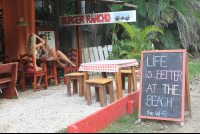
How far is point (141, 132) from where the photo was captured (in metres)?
3.25

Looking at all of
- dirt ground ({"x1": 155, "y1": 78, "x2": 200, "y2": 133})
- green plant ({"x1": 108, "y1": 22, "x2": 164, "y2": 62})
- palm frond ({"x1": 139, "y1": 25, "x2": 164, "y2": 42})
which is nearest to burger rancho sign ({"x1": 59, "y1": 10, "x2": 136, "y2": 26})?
green plant ({"x1": 108, "y1": 22, "x2": 164, "y2": 62})

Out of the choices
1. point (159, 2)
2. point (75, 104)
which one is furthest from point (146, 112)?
point (159, 2)

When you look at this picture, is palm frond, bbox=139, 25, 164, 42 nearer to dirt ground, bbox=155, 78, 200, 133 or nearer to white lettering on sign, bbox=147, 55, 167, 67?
dirt ground, bbox=155, 78, 200, 133

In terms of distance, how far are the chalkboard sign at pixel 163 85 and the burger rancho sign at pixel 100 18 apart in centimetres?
358

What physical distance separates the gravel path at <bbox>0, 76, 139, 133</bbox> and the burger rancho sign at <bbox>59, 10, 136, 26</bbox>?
2515mm

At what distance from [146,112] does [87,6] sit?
26.8 feet

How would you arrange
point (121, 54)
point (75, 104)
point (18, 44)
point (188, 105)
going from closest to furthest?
point (188, 105), point (75, 104), point (18, 44), point (121, 54)

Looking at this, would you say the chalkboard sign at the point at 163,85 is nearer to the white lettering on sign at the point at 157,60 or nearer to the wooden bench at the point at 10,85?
the white lettering on sign at the point at 157,60

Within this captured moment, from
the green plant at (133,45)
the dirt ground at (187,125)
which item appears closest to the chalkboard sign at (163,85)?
the dirt ground at (187,125)

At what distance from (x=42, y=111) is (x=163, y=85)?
7.69ft

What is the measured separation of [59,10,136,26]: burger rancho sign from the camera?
23.5 ft

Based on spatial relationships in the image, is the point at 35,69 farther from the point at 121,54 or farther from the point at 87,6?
the point at 87,6

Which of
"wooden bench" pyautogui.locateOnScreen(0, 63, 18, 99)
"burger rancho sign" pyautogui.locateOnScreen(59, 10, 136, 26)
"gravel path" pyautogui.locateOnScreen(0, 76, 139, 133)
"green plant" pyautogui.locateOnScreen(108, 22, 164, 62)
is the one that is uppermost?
"burger rancho sign" pyautogui.locateOnScreen(59, 10, 136, 26)

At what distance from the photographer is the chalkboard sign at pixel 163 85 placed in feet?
11.5
